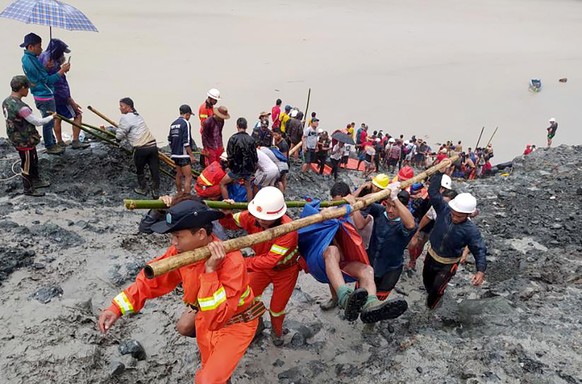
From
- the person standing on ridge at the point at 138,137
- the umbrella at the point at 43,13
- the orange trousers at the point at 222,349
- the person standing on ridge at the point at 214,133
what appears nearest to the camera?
the orange trousers at the point at 222,349

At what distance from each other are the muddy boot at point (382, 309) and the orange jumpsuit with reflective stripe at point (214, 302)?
3.29 ft

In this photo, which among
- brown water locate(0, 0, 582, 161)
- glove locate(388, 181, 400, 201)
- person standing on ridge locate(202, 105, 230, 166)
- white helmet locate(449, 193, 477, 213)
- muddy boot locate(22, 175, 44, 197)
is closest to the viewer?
glove locate(388, 181, 400, 201)

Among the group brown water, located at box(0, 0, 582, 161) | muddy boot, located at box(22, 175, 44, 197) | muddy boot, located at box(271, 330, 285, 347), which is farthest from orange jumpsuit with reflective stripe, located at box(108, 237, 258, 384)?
brown water, located at box(0, 0, 582, 161)

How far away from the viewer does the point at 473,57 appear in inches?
1401

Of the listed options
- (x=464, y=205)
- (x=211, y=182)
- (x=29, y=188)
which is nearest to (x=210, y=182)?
(x=211, y=182)

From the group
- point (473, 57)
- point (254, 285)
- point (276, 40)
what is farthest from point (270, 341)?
point (473, 57)

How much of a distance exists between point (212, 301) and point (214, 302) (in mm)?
17

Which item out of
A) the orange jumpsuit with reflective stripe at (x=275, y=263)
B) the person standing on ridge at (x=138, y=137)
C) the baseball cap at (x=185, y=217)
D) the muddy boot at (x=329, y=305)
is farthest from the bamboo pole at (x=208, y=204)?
the person standing on ridge at (x=138, y=137)

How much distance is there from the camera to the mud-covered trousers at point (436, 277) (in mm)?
5859

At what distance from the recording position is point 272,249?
442 centimetres

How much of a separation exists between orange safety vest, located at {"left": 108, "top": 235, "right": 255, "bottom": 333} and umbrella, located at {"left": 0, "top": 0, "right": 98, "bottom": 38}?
5.27 metres

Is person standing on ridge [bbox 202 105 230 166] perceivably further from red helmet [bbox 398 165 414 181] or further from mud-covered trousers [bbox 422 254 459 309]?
mud-covered trousers [bbox 422 254 459 309]

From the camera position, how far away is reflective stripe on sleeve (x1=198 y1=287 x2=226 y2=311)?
3.29 m

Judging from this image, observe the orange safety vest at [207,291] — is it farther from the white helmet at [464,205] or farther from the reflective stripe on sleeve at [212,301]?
the white helmet at [464,205]
